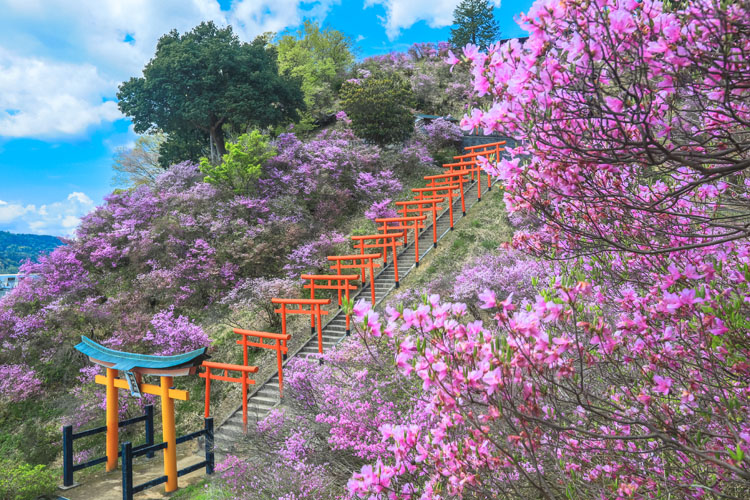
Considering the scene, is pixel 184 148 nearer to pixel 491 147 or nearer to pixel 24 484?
pixel 491 147

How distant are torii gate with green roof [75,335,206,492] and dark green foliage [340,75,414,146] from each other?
41.1ft

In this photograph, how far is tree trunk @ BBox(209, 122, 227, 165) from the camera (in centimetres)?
1825

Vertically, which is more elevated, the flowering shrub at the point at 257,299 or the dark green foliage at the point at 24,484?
the flowering shrub at the point at 257,299

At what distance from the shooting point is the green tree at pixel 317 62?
78.7 feet

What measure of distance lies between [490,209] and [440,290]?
504 centimetres

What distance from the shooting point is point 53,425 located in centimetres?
958

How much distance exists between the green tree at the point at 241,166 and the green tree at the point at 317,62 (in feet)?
20.4

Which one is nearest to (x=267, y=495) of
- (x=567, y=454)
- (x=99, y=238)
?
(x=567, y=454)

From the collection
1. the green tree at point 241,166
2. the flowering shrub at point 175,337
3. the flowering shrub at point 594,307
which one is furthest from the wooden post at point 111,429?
the green tree at point 241,166

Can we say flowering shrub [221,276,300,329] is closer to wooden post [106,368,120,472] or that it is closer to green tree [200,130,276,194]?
wooden post [106,368,120,472]

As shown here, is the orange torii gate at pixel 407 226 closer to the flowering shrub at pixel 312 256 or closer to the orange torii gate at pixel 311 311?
the flowering shrub at pixel 312 256

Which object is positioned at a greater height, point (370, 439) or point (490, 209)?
point (490, 209)

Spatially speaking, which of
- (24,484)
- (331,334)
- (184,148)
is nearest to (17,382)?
(24,484)

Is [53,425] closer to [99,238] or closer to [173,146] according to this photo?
[99,238]
